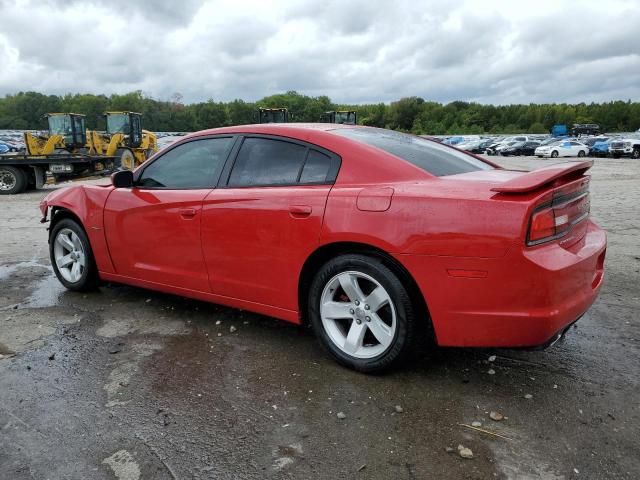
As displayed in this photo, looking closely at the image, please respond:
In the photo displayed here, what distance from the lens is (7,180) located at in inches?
623

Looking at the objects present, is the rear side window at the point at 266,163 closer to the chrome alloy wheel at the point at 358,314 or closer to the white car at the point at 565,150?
the chrome alloy wheel at the point at 358,314

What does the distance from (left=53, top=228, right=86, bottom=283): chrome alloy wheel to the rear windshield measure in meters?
2.78

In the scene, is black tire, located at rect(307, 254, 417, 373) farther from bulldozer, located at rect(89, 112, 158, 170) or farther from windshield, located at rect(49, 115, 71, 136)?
windshield, located at rect(49, 115, 71, 136)

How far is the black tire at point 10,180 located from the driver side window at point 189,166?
45.3 feet

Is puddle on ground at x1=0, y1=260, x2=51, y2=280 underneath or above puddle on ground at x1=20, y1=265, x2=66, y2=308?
underneath

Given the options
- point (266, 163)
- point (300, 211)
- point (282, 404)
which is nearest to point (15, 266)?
point (266, 163)

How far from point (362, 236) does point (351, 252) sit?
192 mm

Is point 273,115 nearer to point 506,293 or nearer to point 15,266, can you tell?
point 15,266

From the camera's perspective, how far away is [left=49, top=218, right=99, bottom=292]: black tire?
4750 millimetres

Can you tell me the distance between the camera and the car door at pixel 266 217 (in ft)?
10.7

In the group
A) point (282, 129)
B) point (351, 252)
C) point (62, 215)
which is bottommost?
point (62, 215)

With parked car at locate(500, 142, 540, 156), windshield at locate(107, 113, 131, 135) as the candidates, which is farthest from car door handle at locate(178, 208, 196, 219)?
parked car at locate(500, 142, 540, 156)

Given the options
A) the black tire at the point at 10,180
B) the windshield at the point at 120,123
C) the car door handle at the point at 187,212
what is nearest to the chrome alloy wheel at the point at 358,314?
the car door handle at the point at 187,212

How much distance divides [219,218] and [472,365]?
194 centimetres
